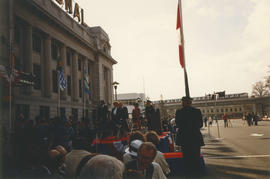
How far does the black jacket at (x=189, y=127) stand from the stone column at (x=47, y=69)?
2195cm

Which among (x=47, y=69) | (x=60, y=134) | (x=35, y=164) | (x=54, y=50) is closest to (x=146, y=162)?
(x=35, y=164)

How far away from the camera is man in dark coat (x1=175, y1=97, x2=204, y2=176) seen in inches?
217

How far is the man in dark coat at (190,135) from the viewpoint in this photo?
217 inches

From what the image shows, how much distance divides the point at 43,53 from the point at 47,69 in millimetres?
1969

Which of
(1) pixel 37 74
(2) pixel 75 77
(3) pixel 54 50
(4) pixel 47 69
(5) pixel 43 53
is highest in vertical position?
(3) pixel 54 50

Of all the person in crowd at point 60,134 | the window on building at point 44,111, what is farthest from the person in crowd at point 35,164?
the window on building at point 44,111

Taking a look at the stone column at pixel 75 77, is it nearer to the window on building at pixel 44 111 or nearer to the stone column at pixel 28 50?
the window on building at pixel 44 111

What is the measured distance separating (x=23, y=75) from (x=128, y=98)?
289 ft

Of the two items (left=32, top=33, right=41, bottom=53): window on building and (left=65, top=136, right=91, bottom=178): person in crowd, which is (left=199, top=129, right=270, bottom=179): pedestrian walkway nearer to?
(left=65, top=136, right=91, bottom=178): person in crowd

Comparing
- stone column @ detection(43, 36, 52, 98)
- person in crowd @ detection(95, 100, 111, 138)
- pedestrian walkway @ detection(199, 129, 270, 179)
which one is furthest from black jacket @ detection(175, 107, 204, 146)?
stone column @ detection(43, 36, 52, 98)

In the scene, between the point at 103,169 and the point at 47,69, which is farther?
the point at 47,69

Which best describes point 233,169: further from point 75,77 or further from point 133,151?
point 75,77

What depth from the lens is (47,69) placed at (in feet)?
83.4

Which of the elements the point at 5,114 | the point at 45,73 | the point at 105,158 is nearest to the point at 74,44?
the point at 45,73
